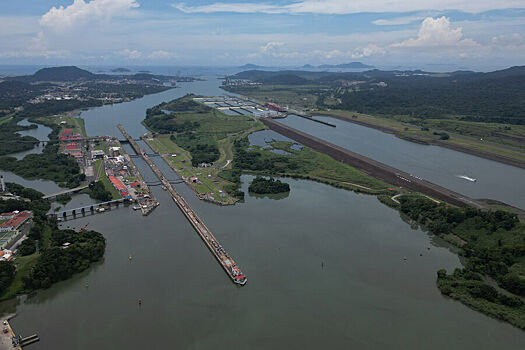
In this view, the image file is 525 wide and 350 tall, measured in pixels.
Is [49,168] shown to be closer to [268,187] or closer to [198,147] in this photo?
[198,147]

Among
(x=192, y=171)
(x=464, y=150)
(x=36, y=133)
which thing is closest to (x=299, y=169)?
(x=192, y=171)

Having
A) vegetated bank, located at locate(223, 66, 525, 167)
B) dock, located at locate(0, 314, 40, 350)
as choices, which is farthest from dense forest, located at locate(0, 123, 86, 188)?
vegetated bank, located at locate(223, 66, 525, 167)

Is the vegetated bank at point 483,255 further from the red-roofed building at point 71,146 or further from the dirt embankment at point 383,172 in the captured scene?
the red-roofed building at point 71,146

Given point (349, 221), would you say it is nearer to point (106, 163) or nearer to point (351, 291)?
point (351, 291)

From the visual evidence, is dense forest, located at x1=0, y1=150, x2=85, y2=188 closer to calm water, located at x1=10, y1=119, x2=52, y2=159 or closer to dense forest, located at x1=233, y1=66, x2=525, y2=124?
calm water, located at x1=10, y1=119, x2=52, y2=159

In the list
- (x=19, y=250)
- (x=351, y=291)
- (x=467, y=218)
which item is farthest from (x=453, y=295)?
(x=19, y=250)

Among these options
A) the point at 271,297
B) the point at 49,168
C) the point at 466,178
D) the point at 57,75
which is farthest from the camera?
the point at 57,75

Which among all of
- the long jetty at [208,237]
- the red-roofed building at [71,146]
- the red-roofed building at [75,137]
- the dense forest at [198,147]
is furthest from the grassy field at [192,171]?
the red-roofed building at [75,137]
